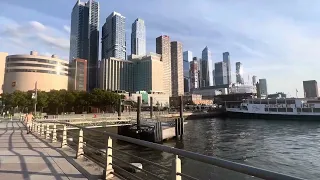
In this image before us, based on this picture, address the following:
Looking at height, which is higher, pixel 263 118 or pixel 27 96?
pixel 27 96

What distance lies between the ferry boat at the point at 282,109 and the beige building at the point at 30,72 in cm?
10441

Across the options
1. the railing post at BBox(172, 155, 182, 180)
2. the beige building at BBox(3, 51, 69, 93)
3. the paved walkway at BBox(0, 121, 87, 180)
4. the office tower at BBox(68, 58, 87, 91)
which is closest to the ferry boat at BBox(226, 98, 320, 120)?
the paved walkway at BBox(0, 121, 87, 180)

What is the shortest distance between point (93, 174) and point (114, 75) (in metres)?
194

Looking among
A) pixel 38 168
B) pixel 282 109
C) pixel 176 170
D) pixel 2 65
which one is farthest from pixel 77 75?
pixel 176 170

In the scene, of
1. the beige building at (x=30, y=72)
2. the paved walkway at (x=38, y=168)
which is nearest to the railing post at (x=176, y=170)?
the paved walkway at (x=38, y=168)

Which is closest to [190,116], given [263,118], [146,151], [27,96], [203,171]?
[263,118]

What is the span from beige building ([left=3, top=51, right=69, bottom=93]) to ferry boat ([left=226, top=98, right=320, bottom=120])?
343ft

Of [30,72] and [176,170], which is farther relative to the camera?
[30,72]

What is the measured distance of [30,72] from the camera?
462 ft

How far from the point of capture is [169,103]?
19600cm

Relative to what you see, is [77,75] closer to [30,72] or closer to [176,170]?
[30,72]

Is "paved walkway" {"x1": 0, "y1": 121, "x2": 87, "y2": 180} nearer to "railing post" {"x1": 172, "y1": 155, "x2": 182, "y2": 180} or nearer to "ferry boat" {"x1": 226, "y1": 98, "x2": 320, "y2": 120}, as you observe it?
"railing post" {"x1": 172, "y1": 155, "x2": 182, "y2": 180}

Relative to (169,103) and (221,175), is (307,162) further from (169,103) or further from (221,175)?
(169,103)

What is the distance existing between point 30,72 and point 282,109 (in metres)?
124
